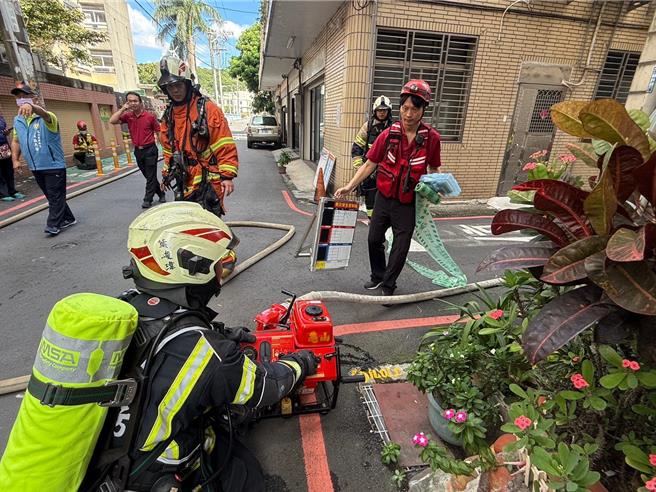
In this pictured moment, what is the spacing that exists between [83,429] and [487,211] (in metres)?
7.84

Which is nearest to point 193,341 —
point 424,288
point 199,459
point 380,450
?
point 199,459

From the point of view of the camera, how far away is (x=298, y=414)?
2209 mm

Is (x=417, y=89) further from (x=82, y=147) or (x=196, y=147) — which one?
(x=82, y=147)

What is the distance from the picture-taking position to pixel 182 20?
28.5 meters

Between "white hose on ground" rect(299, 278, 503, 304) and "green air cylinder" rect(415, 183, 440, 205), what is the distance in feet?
2.76

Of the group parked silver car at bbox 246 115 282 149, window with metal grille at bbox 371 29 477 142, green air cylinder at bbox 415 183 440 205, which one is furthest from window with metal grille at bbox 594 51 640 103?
parked silver car at bbox 246 115 282 149

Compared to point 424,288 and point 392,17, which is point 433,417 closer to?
point 424,288

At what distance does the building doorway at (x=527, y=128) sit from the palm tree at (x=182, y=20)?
1105 inches

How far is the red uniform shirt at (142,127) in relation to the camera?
652 cm

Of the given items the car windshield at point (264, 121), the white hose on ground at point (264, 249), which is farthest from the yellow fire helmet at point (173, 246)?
the car windshield at point (264, 121)

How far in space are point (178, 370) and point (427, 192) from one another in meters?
2.56

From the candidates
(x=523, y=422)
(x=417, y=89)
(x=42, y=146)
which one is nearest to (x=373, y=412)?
(x=523, y=422)

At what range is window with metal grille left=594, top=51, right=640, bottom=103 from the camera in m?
7.80

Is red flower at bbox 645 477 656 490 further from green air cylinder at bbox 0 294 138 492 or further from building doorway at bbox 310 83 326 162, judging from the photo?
building doorway at bbox 310 83 326 162
